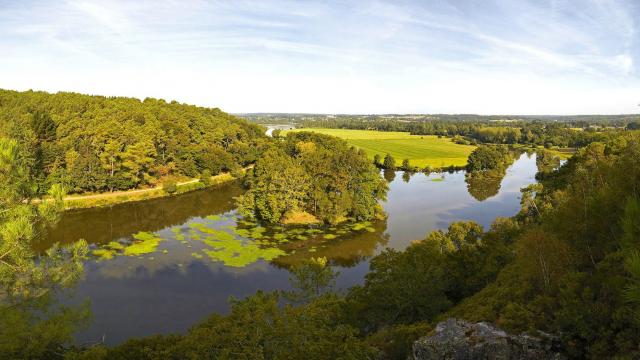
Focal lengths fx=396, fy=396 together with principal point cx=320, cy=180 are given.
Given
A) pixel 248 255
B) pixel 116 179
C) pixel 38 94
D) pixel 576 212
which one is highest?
pixel 38 94

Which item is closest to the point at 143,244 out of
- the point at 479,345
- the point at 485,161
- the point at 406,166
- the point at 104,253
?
the point at 104,253

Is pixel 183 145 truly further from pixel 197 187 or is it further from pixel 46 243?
pixel 46 243

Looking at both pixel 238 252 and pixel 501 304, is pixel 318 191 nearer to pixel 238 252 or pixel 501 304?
pixel 238 252

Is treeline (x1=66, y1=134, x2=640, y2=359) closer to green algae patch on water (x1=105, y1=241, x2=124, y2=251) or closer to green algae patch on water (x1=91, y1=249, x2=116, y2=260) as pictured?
green algae patch on water (x1=91, y1=249, x2=116, y2=260)

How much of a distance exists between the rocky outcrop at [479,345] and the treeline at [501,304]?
16.7 inches

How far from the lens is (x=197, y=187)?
80.6 metres

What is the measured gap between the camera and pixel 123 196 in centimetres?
6781

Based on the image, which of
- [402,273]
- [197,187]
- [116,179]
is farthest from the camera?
[197,187]

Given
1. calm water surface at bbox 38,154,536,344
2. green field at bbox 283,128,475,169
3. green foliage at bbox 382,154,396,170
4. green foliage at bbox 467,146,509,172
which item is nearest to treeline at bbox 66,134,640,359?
calm water surface at bbox 38,154,536,344

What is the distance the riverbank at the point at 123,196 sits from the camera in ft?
204

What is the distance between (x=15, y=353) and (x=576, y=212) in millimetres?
23016

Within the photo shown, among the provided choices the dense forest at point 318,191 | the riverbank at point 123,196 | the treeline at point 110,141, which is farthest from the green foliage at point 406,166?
the riverbank at point 123,196

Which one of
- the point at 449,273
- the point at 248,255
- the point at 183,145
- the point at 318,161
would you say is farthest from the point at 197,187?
the point at 449,273

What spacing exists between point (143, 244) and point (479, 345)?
141 ft
